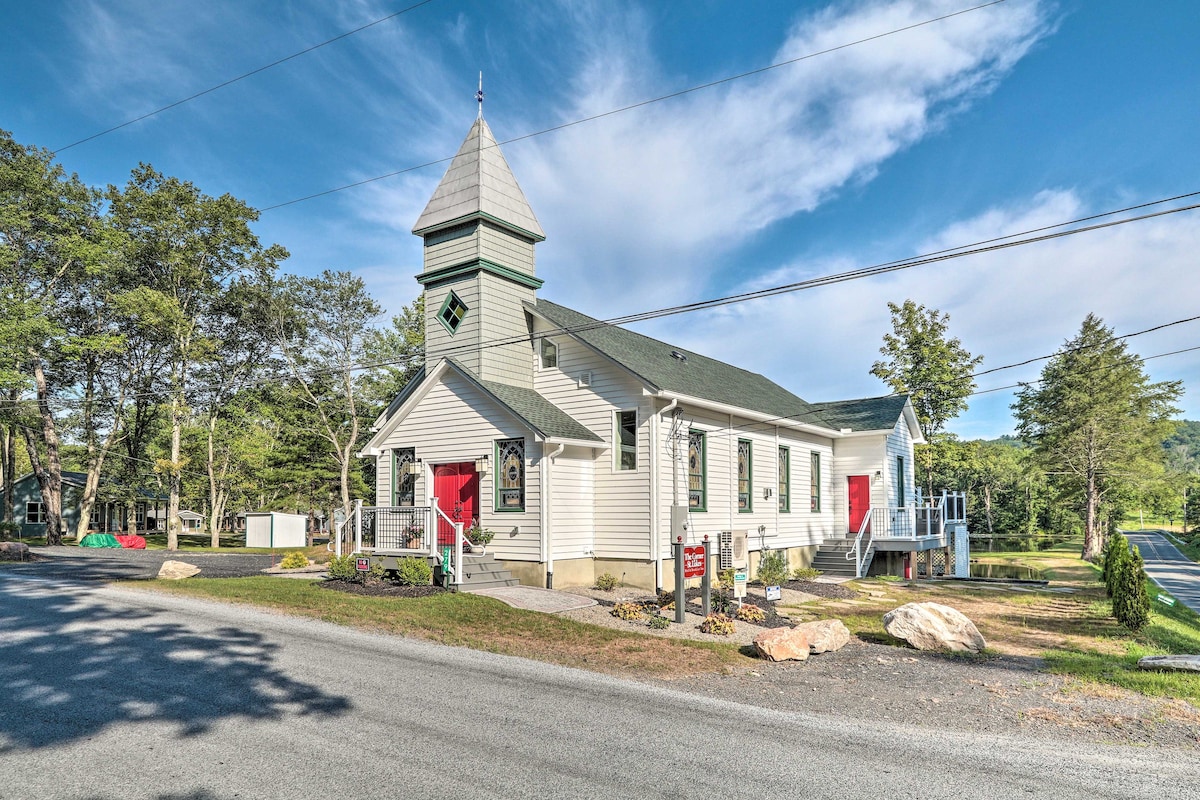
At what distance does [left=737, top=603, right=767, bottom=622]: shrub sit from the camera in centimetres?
1212

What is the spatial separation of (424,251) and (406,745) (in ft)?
47.3

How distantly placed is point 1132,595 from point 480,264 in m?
14.3

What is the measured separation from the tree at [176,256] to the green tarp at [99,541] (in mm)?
2765

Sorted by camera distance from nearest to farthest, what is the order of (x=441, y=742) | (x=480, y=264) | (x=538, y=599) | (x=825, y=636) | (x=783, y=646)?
(x=441, y=742)
(x=783, y=646)
(x=825, y=636)
(x=538, y=599)
(x=480, y=264)

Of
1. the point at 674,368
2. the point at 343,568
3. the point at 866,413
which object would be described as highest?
the point at 674,368

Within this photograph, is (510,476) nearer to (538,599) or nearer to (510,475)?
(510,475)

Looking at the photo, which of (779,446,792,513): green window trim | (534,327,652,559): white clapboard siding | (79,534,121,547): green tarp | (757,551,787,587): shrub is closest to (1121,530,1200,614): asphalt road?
(779,446,792,513): green window trim

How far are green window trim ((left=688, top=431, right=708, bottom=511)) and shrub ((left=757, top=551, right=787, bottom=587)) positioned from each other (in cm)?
219

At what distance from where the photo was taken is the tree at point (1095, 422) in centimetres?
3619

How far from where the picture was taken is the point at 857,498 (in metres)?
22.7

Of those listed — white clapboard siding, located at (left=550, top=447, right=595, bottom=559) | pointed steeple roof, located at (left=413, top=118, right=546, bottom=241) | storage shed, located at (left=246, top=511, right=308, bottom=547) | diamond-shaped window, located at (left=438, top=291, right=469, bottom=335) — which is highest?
pointed steeple roof, located at (left=413, top=118, right=546, bottom=241)

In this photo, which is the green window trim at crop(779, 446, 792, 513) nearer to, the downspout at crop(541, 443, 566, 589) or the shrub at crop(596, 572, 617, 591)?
the shrub at crop(596, 572, 617, 591)

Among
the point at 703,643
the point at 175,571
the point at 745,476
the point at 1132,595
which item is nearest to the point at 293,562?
the point at 175,571

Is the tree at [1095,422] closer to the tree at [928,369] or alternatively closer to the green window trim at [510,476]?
the tree at [928,369]
